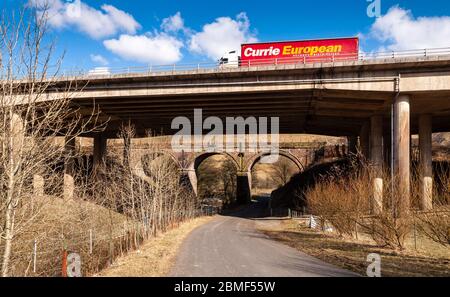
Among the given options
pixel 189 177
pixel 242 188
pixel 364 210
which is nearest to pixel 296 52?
pixel 364 210

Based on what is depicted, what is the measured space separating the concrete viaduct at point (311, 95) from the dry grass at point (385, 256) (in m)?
2.91

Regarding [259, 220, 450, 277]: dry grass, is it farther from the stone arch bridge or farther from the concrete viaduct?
the stone arch bridge

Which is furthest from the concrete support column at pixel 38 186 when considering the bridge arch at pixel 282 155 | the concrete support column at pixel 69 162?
the bridge arch at pixel 282 155

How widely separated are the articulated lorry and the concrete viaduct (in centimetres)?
133

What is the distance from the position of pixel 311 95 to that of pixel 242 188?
131 feet

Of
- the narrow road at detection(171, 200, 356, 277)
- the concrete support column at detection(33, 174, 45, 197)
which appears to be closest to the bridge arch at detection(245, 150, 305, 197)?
the narrow road at detection(171, 200, 356, 277)

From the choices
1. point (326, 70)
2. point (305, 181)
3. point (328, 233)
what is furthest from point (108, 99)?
point (305, 181)

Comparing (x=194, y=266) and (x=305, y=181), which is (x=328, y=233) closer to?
(x=194, y=266)

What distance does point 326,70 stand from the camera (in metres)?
28.0

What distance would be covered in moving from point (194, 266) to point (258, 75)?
1949 cm

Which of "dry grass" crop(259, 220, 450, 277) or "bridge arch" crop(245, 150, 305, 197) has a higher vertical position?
"bridge arch" crop(245, 150, 305, 197)

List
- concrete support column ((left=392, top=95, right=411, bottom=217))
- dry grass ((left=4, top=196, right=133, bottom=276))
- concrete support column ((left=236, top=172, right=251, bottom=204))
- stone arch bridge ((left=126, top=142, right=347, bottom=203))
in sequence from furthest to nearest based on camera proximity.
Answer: concrete support column ((left=236, top=172, right=251, bottom=204)), stone arch bridge ((left=126, top=142, right=347, bottom=203)), concrete support column ((left=392, top=95, right=411, bottom=217)), dry grass ((left=4, top=196, right=133, bottom=276))

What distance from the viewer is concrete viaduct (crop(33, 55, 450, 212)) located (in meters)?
26.7

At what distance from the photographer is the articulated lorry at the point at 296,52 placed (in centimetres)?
2892
